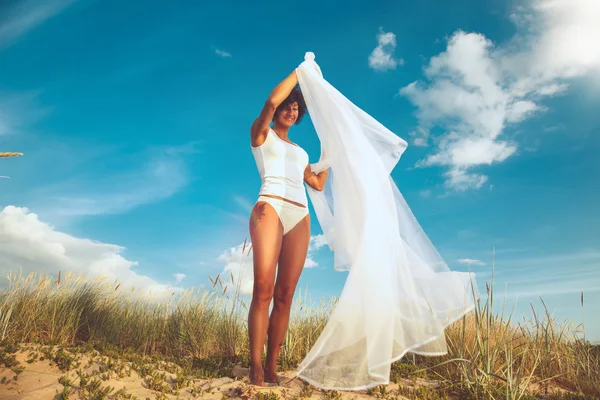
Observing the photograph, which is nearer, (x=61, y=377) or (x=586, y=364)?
(x=61, y=377)

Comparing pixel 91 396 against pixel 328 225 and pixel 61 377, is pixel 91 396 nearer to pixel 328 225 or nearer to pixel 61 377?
pixel 61 377

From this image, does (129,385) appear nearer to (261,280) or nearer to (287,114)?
(261,280)

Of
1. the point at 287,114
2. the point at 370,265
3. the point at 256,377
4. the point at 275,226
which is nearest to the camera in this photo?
the point at 370,265

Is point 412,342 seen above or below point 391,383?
above

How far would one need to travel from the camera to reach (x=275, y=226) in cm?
426

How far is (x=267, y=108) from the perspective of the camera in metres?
4.16

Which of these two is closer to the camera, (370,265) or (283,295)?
(370,265)

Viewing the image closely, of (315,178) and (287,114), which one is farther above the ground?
(287,114)

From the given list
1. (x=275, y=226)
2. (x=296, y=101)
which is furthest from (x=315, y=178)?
(x=275, y=226)

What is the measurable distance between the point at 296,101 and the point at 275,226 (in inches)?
58.7

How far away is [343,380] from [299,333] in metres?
3.22

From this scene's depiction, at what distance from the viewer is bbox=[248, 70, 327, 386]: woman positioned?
13.6 ft

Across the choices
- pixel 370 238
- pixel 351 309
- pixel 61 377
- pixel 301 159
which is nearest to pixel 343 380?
pixel 351 309

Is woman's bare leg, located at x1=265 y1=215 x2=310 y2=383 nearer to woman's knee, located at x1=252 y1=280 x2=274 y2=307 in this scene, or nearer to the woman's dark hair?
woman's knee, located at x1=252 y1=280 x2=274 y2=307
